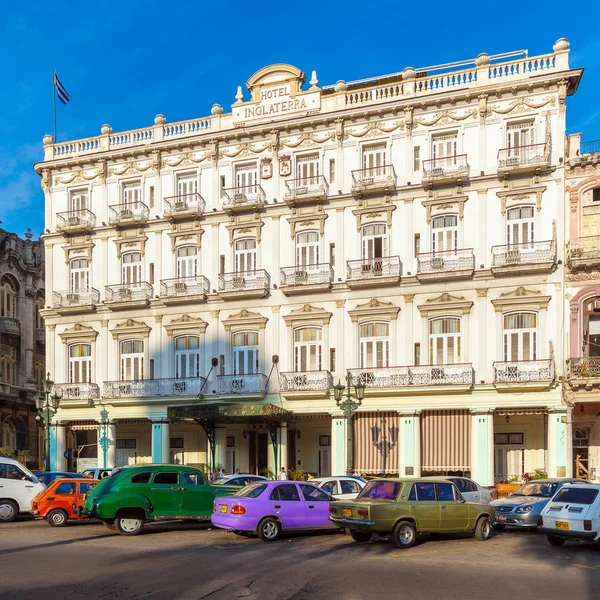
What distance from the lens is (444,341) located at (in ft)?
109

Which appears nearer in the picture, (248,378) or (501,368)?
(501,368)

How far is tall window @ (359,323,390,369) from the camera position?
34125 mm

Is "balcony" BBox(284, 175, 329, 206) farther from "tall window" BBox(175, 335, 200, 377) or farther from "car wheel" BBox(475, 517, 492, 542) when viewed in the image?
"car wheel" BBox(475, 517, 492, 542)

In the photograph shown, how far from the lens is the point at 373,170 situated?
35.1 meters

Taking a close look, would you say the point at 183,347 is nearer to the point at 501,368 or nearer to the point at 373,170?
the point at 373,170

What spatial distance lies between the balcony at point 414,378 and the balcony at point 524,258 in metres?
4.22

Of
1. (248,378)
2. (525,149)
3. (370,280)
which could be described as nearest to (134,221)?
(248,378)

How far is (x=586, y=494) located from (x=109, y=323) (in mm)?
26571

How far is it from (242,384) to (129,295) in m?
7.45

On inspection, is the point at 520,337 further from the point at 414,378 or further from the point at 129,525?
the point at 129,525

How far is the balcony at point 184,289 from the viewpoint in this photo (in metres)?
36.8

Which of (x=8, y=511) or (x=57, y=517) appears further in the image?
(x=8, y=511)

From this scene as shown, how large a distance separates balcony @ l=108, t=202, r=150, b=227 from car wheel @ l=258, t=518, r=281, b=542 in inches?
890

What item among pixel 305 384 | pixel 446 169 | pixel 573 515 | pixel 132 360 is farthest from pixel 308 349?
pixel 573 515
